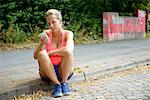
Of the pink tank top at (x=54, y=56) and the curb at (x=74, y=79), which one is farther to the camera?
the pink tank top at (x=54, y=56)

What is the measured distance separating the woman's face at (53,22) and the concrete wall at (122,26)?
284 inches

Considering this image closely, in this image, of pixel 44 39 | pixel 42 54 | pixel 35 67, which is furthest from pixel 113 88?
pixel 35 67

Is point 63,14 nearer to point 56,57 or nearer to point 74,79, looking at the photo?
point 74,79

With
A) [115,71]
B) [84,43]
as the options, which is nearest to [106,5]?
[84,43]

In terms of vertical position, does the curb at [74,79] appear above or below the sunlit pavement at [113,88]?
above

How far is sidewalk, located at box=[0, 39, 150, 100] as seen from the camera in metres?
4.86

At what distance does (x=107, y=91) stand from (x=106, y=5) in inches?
328

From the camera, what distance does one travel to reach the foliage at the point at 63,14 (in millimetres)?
9734

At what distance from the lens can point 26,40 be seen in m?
9.99

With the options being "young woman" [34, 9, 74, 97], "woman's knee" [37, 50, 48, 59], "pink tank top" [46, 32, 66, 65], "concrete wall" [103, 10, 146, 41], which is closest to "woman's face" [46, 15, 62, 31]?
"young woman" [34, 9, 74, 97]

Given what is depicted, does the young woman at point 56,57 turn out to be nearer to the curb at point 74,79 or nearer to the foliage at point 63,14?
the curb at point 74,79

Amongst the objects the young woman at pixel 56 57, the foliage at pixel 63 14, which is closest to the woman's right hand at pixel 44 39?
the young woman at pixel 56 57

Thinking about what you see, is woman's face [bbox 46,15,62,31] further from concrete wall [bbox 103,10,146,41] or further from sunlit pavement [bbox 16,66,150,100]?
concrete wall [bbox 103,10,146,41]

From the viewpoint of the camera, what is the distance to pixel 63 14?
11.2 meters
